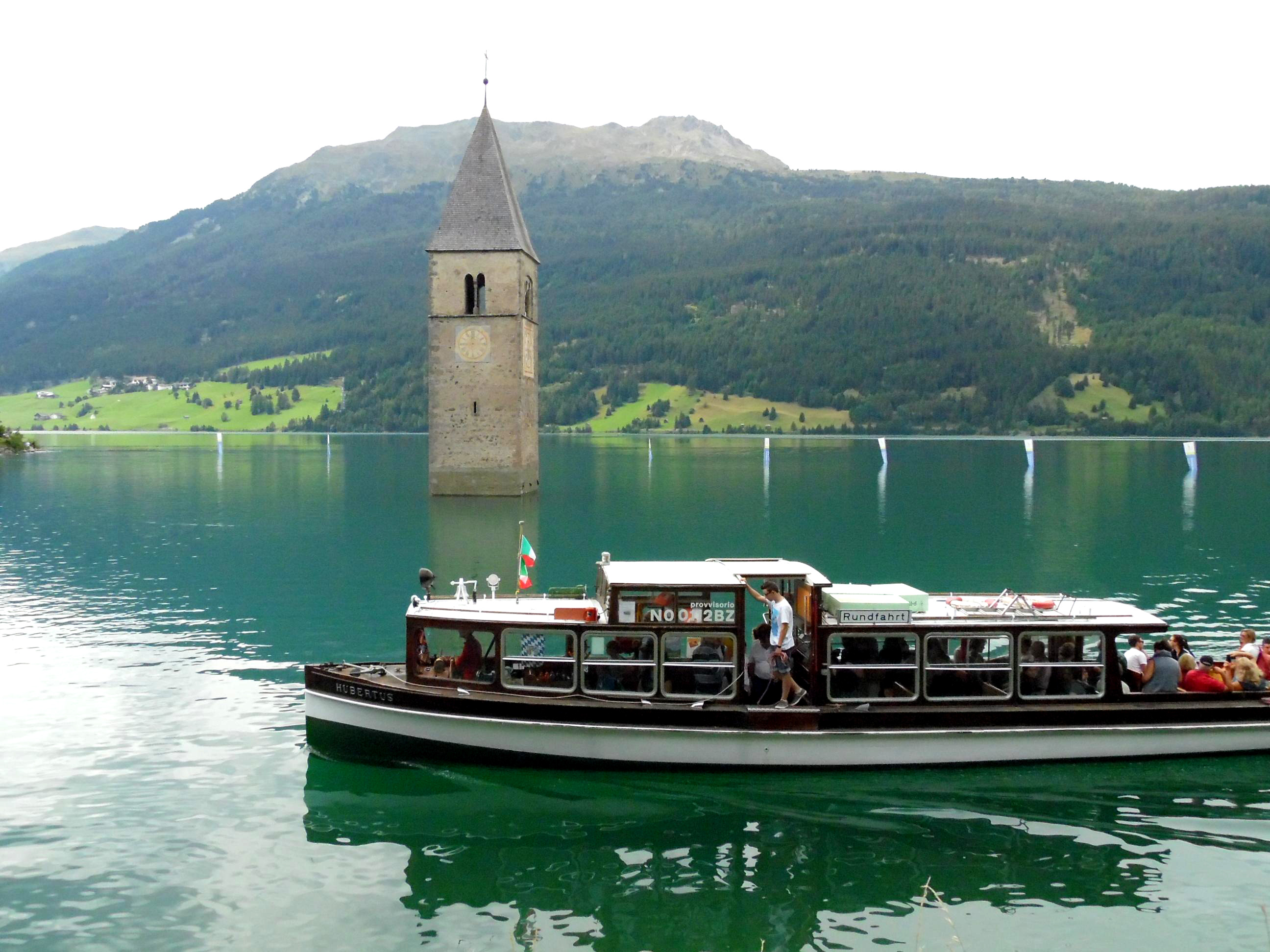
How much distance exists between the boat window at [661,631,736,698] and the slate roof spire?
1920 inches

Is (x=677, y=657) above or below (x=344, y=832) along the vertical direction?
above

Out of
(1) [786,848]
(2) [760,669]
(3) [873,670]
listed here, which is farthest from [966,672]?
(1) [786,848]

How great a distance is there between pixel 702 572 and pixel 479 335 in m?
47.8

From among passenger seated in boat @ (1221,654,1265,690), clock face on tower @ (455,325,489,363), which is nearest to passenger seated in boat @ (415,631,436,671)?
passenger seated in boat @ (1221,654,1265,690)

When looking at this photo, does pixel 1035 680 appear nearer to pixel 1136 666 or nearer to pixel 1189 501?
pixel 1136 666

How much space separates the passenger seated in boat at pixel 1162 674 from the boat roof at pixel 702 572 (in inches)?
215

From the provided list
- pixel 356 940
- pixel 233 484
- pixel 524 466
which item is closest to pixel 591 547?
pixel 524 466

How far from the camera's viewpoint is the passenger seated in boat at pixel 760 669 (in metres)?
17.8

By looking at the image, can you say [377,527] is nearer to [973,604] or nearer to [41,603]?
[41,603]

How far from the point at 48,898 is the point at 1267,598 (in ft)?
109

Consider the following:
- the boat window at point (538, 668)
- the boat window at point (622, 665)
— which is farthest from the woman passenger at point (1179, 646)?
the boat window at point (538, 668)

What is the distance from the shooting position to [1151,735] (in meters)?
18.2

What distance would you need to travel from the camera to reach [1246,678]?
18953 millimetres

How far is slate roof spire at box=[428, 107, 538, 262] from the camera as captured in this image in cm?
6406
